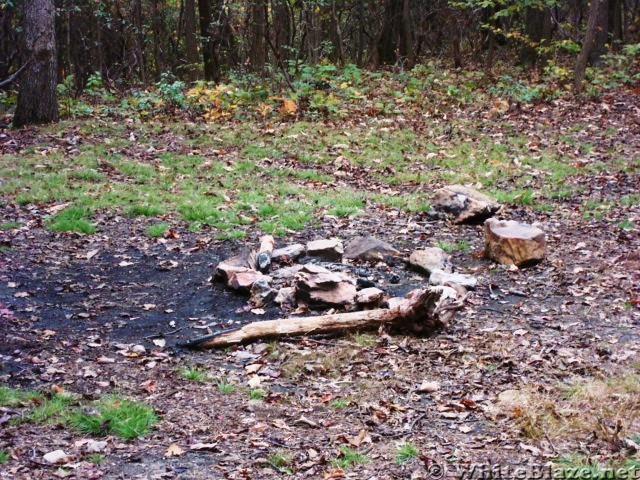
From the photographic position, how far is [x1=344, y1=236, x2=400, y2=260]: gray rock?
7.18m

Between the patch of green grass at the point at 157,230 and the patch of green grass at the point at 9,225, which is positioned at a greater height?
the patch of green grass at the point at 9,225

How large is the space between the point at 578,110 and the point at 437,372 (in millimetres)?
10637

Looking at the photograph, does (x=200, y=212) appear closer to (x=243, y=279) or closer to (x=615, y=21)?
(x=243, y=279)

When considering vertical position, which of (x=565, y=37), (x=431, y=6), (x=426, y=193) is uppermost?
(x=431, y=6)

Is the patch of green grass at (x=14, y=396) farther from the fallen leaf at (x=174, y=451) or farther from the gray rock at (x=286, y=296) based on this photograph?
the gray rock at (x=286, y=296)

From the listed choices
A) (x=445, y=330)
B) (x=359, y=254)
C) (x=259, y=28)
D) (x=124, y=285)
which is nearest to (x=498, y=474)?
(x=445, y=330)

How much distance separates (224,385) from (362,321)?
143 cm

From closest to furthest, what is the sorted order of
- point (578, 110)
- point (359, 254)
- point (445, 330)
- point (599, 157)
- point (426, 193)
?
point (445, 330)
point (359, 254)
point (426, 193)
point (599, 157)
point (578, 110)

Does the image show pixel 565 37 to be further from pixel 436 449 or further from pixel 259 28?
pixel 436 449

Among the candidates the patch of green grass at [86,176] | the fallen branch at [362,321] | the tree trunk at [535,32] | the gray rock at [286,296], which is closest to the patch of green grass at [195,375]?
the fallen branch at [362,321]

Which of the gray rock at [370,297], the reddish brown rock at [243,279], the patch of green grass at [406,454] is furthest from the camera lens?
the reddish brown rock at [243,279]

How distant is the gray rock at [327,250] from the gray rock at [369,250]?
0.17m

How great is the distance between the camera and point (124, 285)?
6637 millimetres

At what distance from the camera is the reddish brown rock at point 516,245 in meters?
6.92
